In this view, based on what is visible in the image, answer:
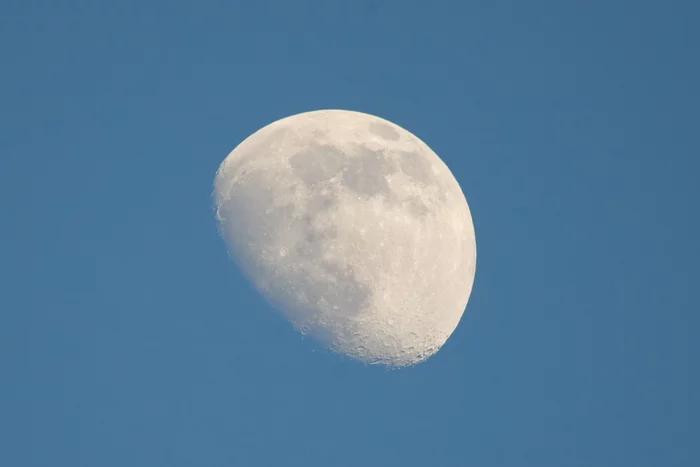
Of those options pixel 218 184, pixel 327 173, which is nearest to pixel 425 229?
pixel 327 173

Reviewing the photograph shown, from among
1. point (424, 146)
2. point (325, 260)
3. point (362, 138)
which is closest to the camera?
point (325, 260)

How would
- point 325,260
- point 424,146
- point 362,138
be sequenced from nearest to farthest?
1. point 325,260
2. point 362,138
3. point 424,146

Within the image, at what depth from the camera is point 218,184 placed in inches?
907

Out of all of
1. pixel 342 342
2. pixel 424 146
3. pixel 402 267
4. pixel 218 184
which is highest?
pixel 424 146

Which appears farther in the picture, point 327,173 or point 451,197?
point 451,197

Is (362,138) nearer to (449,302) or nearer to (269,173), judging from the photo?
(269,173)

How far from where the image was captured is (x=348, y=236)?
21312 mm

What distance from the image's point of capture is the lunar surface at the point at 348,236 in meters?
21.3

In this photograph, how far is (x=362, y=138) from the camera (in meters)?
23.0

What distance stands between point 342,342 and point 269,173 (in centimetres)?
347

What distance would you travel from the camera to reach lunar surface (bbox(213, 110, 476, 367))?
21.3 metres

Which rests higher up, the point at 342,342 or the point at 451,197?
the point at 451,197

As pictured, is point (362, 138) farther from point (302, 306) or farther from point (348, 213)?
point (302, 306)

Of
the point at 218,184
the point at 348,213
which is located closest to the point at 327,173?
the point at 348,213
